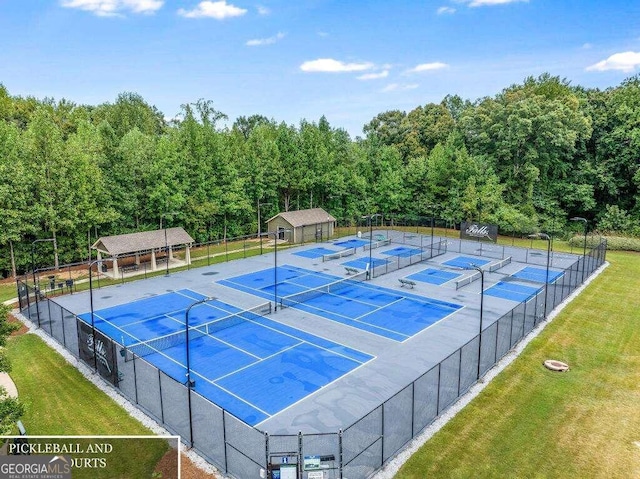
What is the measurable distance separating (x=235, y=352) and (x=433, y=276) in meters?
20.5

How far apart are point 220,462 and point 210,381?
5923 millimetres

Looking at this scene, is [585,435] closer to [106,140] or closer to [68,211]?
[68,211]

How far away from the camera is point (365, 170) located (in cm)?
6600

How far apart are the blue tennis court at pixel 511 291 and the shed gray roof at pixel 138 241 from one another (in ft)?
86.8

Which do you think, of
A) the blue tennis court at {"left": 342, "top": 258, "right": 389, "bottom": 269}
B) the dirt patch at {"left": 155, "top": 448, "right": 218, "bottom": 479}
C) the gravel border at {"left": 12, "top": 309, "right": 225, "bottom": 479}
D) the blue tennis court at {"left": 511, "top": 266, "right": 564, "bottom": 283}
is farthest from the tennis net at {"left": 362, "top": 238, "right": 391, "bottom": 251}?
the dirt patch at {"left": 155, "top": 448, "right": 218, "bottom": 479}

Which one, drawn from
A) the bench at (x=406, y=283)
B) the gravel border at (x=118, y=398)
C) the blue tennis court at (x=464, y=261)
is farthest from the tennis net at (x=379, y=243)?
the gravel border at (x=118, y=398)

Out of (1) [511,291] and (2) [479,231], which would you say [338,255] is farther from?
(2) [479,231]

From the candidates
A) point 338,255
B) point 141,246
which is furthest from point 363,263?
point 141,246

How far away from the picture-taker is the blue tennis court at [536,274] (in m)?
37.3

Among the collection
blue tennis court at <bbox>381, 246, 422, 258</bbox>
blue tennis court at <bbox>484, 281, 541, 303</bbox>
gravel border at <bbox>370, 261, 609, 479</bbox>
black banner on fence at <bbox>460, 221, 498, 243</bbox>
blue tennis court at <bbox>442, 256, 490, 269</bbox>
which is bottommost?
gravel border at <bbox>370, 261, 609, 479</bbox>

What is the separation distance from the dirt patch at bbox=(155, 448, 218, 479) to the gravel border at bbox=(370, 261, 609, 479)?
5347 millimetres

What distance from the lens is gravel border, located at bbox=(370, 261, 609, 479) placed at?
14477mm

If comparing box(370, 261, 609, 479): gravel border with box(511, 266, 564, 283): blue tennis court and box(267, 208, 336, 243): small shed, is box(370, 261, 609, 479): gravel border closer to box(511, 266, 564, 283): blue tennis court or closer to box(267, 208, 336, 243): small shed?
box(511, 266, 564, 283): blue tennis court

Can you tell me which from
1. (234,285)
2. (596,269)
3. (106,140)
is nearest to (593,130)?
(596,269)
